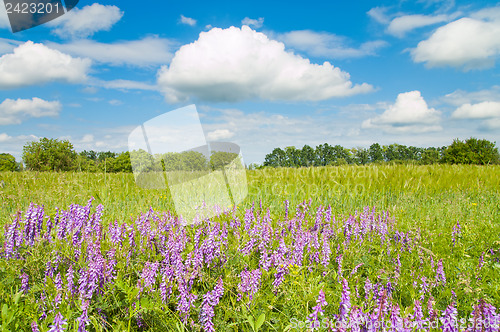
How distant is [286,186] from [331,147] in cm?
2918

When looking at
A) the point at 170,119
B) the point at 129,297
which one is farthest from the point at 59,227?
the point at 170,119

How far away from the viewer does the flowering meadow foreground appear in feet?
6.79

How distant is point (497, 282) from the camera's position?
321 centimetres

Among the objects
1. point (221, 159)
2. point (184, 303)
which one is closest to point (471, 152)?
point (221, 159)

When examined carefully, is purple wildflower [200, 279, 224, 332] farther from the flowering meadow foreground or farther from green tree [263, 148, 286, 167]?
green tree [263, 148, 286, 167]

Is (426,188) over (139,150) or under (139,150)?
under

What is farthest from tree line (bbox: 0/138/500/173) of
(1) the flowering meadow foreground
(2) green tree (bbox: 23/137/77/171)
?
(1) the flowering meadow foreground

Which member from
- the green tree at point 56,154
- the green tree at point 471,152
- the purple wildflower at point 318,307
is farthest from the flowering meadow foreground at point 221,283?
the green tree at point 471,152

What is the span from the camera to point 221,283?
217cm

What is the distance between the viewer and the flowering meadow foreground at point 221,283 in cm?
207

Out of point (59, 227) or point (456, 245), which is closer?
point (59, 227)

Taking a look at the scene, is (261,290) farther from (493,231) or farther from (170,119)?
(493,231)

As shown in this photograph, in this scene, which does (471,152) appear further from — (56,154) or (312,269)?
(56,154)

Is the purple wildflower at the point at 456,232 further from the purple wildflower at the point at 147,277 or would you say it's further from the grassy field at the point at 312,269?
the purple wildflower at the point at 147,277
